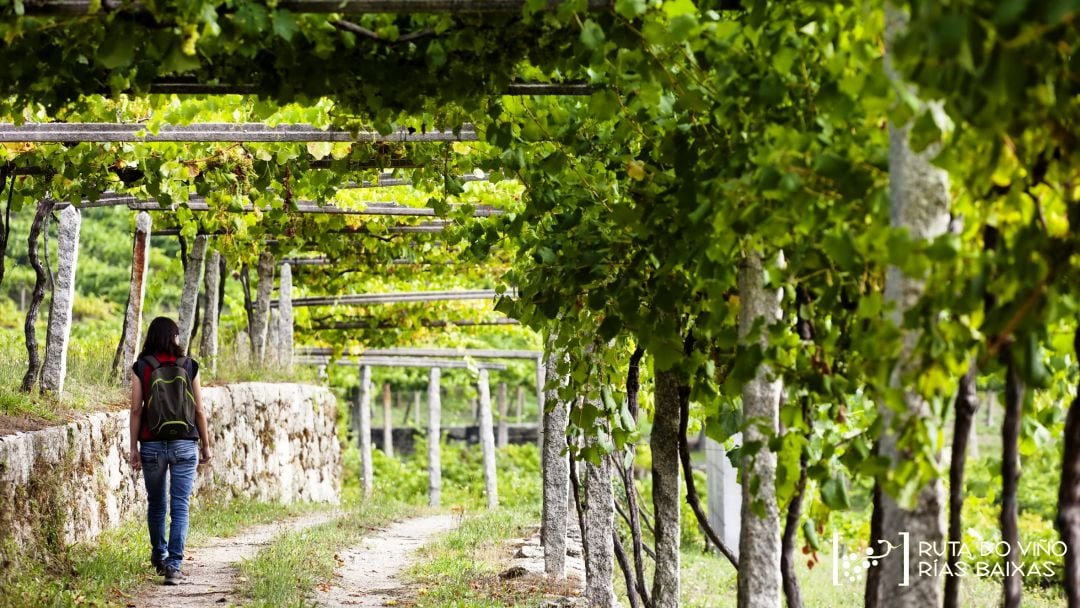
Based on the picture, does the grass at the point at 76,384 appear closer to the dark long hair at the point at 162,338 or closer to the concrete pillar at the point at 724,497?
the dark long hair at the point at 162,338

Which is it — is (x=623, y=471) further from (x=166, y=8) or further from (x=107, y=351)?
(x=107, y=351)

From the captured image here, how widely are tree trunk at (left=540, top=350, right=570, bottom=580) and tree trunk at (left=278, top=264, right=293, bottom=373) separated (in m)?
7.68

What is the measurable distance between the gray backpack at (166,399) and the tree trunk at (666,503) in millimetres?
2981

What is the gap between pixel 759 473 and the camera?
3266 mm

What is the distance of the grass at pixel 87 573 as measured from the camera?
558cm

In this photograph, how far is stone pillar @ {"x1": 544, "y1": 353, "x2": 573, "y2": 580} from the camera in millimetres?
8133

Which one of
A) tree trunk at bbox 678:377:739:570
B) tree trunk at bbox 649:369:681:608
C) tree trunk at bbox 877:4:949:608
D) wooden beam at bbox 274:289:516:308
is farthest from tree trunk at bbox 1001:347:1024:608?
wooden beam at bbox 274:289:516:308

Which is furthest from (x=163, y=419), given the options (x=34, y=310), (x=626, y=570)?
(x=626, y=570)

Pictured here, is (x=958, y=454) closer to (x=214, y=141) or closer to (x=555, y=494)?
(x=214, y=141)

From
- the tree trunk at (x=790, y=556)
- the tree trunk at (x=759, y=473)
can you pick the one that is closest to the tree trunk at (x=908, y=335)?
the tree trunk at (x=759, y=473)

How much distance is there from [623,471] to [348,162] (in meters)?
2.44

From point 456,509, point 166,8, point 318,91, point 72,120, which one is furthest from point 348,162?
point 456,509

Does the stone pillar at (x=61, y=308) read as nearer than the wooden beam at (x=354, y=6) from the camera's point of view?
No

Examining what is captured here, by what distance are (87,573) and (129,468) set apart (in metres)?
2.68
